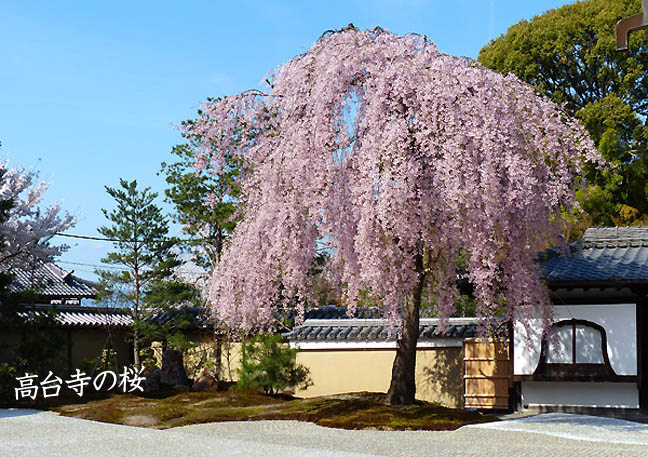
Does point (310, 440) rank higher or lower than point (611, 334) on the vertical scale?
lower

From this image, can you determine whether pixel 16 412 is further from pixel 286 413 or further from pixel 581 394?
pixel 581 394

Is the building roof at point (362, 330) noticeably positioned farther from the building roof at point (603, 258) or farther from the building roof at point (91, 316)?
the building roof at point (91, 316)

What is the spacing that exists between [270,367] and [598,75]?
1796cm

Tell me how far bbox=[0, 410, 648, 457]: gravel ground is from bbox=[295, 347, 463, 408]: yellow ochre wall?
418 centimetres

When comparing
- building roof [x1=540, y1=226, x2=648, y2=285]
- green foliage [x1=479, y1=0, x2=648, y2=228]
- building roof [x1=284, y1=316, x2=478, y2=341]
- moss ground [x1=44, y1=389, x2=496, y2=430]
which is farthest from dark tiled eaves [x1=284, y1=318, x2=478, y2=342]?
green foliage [x1=479, y1=0, x2=648, y2=228]

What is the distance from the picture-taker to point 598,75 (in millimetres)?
27938

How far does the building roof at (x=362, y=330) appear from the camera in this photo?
16406mm

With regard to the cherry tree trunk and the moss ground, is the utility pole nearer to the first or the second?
the moss ground

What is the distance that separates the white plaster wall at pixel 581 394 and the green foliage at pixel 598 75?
9362 millimetres

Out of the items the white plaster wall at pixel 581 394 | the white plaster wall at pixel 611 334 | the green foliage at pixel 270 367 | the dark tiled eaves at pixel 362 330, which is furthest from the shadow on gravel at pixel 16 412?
the white plaster wall at pixel 581 394

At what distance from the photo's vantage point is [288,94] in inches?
481

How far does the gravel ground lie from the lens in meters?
8.93

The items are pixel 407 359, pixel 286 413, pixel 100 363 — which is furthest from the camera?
pixel 100 363

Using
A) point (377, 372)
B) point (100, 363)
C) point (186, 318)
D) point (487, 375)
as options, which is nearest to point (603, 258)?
point (487, 375)
